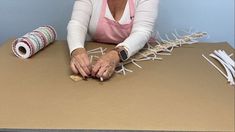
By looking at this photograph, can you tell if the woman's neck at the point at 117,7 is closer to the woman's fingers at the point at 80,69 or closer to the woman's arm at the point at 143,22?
the woman's arm at the point at 143,22

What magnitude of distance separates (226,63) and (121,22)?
1.52 ft

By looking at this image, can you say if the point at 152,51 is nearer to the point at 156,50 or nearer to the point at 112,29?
the point at 156,50

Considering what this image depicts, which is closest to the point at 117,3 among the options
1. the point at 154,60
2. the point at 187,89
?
the point at 154,60

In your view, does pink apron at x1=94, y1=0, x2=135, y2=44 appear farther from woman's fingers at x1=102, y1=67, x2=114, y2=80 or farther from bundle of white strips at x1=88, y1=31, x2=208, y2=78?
woman's fingers at x1=102, y1=67, x2=114, y2=80

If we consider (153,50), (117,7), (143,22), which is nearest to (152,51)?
(153,50)

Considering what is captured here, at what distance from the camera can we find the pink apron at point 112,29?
1244 millimetres

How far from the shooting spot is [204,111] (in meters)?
0.73

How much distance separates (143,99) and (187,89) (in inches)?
5.8

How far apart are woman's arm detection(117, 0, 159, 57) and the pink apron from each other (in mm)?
53

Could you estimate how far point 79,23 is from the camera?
1213 millimetres

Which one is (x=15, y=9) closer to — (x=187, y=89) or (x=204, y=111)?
(x=187, y=89)

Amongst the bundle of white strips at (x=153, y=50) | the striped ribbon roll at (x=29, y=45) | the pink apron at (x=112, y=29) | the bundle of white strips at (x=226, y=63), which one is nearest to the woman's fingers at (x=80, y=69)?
the bundle of white strips at (x=153, y=50)

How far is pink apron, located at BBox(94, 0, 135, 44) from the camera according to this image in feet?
4.08

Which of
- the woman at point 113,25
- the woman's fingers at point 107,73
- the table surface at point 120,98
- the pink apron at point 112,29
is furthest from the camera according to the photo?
the pink apron at point 112,29
